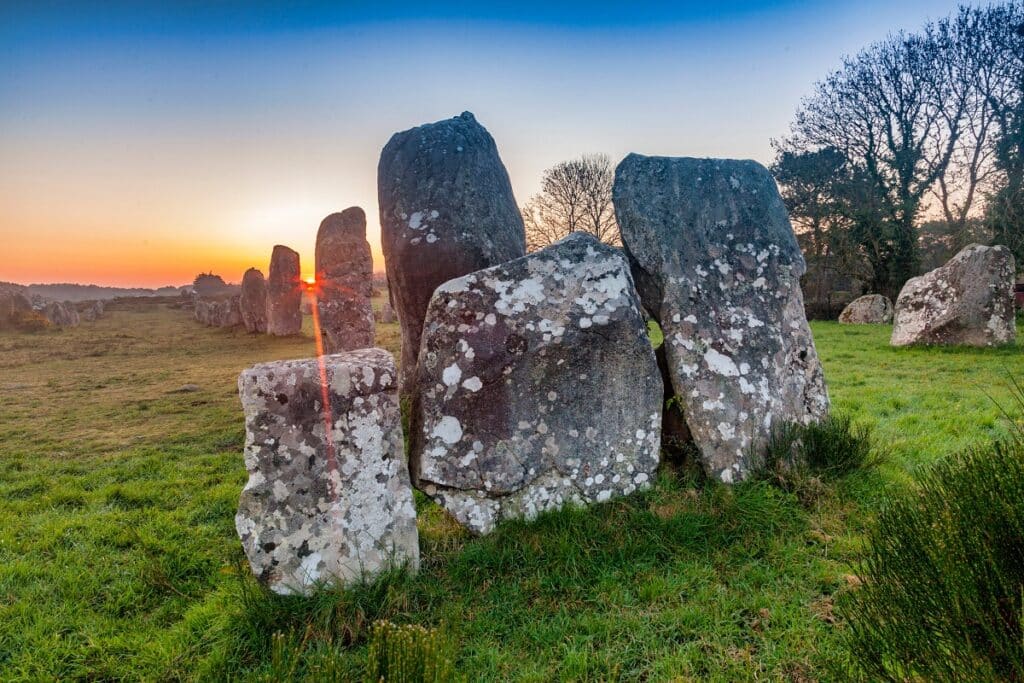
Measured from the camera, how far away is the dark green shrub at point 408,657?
6.85ft

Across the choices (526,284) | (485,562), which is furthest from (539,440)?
(526,284)

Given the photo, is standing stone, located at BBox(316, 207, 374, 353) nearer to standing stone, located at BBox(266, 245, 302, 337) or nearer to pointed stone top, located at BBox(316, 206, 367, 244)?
pointed stone top, located at BBox(316, 206, 367, 244)

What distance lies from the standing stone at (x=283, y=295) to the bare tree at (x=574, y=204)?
10.0m

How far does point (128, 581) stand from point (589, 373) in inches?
147

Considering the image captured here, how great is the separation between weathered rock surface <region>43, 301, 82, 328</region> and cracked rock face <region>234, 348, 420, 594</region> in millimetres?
28039

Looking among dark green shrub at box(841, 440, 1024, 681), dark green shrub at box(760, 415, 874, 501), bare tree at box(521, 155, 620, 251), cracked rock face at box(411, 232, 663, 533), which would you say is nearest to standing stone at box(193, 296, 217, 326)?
bare tree at box(521, 155, 620, 251)

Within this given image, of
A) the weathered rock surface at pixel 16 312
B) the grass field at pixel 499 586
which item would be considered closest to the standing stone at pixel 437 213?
the grass field at pixel 499 586

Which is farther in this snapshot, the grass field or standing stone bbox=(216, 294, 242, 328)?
standing stone bbox=(216, 294, 242, 328)

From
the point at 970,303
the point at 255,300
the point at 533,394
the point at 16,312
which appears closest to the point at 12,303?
the point at 16,312

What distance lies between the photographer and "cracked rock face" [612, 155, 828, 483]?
4.32 m

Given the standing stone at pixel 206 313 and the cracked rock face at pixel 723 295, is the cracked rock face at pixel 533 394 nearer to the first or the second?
the cracked rock face at pixel 723 295

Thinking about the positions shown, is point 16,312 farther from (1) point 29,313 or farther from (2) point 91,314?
(2) point 91,314

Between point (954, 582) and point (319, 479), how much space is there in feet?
10.2

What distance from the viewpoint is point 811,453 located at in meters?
4.34
